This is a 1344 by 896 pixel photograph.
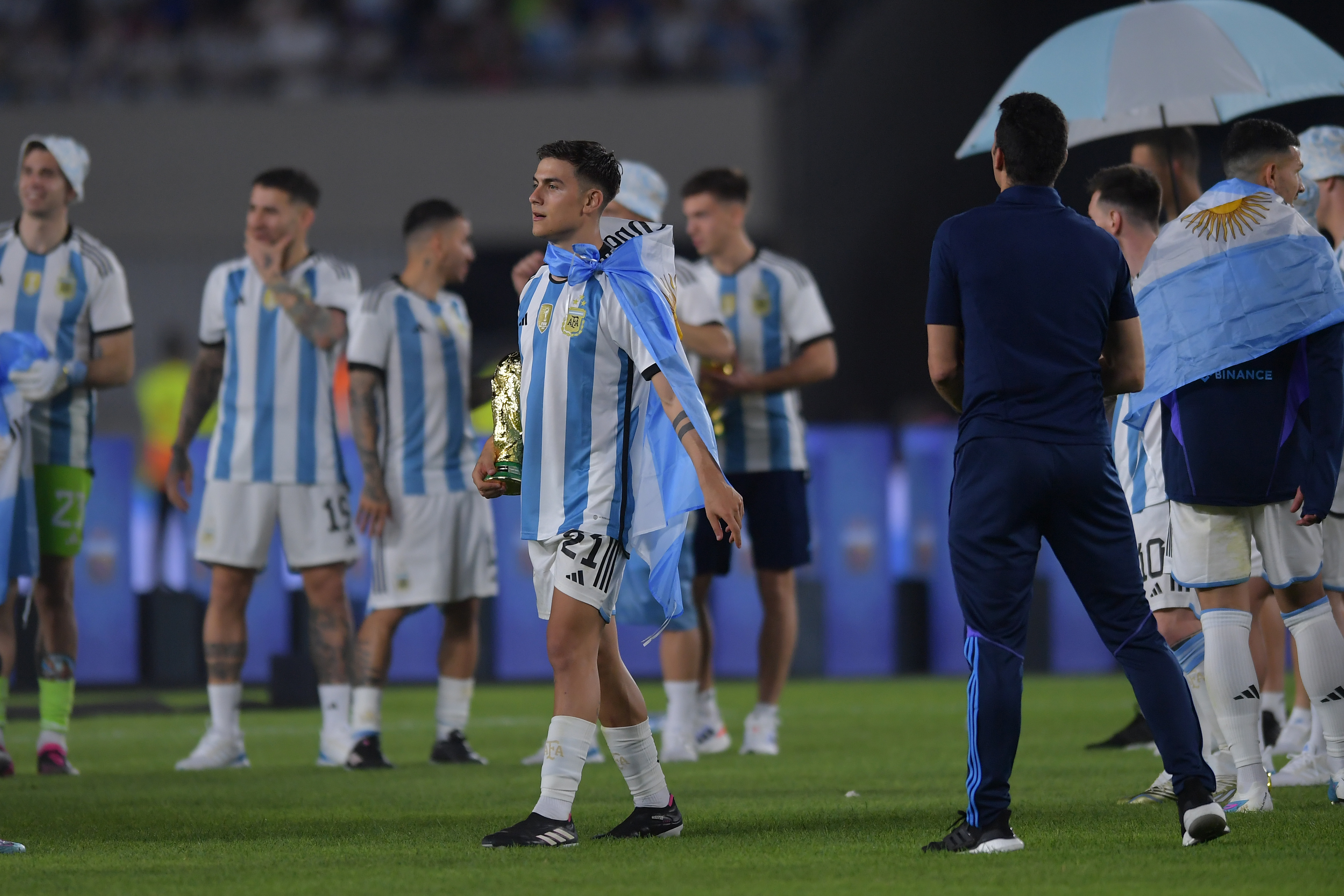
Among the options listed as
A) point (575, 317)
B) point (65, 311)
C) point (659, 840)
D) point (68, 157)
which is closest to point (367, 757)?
point (65, 311)

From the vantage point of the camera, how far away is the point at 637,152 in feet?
60.6

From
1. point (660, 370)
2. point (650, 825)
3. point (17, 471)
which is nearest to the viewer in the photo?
point (660, 370)

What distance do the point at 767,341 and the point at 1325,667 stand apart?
3232 mm

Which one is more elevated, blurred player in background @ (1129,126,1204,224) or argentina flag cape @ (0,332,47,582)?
blurred player in background @ (1129,126,1204,224)

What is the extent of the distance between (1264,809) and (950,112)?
30.0ft

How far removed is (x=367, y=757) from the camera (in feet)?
23.2

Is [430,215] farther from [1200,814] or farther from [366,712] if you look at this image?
[1200,814]

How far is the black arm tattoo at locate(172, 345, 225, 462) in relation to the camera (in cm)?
749

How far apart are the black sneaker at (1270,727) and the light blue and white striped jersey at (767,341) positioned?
2.26 meters

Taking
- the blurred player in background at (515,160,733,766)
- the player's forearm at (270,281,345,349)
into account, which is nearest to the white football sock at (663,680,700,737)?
the blurred player in background at (515,160,733,766)

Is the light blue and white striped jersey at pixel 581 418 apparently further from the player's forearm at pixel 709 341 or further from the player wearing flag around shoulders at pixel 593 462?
the player's forearm at pixel 709 341

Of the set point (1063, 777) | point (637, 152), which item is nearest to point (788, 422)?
point (1063, 777)

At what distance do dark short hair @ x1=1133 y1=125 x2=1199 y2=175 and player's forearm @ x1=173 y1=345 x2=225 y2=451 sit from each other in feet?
13.1

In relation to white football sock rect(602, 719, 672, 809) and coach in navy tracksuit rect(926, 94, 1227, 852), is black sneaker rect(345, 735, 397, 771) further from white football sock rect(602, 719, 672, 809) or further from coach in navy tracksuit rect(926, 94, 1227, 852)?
coach in navy tracksuit rect(926, 94, 1227, 852)
